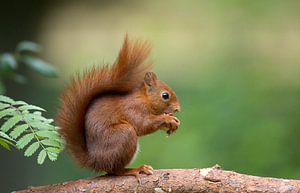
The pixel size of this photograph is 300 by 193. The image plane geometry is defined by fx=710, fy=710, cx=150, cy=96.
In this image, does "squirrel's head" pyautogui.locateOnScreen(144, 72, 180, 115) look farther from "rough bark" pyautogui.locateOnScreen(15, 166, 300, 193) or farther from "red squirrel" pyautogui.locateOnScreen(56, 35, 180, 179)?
"rough bark" pyautogui.locateOnScreen(15, 166, 300, 193)

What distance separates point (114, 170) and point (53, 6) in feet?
13.4

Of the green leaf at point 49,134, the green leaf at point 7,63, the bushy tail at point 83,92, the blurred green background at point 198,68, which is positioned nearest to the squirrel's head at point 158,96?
the bushy tail at point 83,92

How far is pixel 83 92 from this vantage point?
2.45 meters

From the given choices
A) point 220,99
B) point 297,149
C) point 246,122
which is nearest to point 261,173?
point 297,149

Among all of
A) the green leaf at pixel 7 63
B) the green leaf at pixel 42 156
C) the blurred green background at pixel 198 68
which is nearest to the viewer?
the green leaf at pixel 42 156

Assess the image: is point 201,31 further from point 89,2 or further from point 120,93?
point 120,93

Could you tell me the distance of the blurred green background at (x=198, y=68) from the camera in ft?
15.4

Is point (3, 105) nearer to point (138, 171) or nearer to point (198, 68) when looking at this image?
point (138, 171)

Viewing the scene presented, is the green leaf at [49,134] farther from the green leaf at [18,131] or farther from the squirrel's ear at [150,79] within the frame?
the squirrel's ear at [150,79]

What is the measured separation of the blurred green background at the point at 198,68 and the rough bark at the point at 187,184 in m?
1.53

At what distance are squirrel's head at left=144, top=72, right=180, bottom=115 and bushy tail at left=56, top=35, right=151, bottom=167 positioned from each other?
118 millimetres

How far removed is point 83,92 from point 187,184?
49 centimetres

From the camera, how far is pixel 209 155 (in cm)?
470

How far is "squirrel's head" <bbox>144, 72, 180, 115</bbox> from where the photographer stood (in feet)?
8.55
